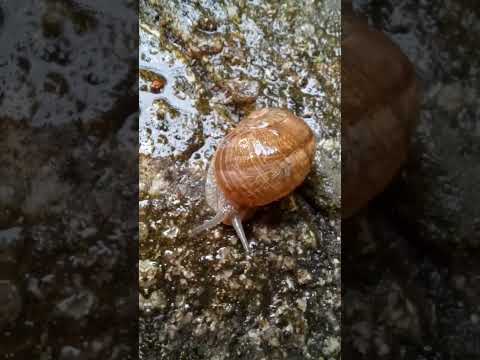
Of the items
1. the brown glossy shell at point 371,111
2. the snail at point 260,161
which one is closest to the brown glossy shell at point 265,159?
the snail at point 260,161

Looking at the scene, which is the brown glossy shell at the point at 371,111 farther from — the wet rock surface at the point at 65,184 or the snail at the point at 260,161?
the wet rock surface at the point at 65,184

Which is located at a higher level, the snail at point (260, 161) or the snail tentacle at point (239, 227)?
the snail at point (260, 161)

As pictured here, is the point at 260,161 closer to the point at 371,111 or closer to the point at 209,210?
the point at 209,210

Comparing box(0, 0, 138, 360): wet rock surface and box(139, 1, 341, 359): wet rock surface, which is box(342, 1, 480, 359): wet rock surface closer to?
box(139, 1, 341, 359): wet rock surface

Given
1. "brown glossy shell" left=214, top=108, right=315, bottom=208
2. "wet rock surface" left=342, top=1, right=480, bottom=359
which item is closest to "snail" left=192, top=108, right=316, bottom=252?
"brown glossy shell" left=214, top=108, right=315, bottom=208

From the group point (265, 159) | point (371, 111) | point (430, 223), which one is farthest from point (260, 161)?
point (430, 223)

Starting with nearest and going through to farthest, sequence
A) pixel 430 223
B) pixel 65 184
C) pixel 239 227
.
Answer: pixel 65 184 < pixel 239 227 < pixel 430 223
